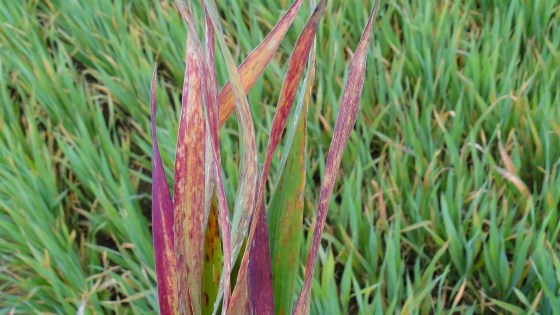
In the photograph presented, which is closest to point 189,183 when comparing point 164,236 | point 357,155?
point 164,236

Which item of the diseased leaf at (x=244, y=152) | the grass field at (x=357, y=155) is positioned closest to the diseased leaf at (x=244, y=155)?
the diseased leaf at (x=244, y=152)

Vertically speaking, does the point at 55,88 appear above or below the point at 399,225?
above

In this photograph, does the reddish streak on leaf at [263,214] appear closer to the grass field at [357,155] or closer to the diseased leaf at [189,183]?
the diseased leaf at [189,183]

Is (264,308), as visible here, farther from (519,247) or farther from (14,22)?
(14,22)

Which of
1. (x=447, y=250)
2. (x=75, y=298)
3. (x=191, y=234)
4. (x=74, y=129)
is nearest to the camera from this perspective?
(x=191, y=234)

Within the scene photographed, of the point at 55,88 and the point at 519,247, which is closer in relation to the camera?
the point at 519,247

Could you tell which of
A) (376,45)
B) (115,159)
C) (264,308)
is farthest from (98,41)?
(264,308)

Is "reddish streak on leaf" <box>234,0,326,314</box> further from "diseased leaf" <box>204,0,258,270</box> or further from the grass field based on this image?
the grass field

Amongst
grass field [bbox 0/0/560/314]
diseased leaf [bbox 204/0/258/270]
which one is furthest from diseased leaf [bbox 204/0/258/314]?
grass field [bbox 0/0/560/314]
